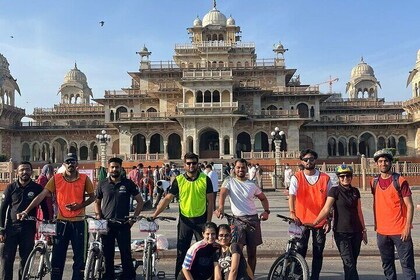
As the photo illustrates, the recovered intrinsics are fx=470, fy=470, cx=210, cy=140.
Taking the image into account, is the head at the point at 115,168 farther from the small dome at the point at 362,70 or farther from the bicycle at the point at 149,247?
the small dome at the point at 362,70

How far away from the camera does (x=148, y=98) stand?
163 feet

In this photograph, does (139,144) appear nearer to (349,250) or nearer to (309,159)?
(309,159)

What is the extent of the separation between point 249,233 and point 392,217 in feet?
6.60

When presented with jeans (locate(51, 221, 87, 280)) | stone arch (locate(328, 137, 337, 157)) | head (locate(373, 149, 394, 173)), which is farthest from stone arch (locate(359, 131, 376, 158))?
jeans (locate(51, 221, 87, 280))

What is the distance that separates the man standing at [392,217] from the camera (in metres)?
6.29

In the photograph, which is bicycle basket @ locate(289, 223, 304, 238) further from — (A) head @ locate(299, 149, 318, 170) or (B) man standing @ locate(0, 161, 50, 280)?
(B) man standing @ locate(0, 161, 50, 280)

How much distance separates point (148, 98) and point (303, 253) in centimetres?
4384

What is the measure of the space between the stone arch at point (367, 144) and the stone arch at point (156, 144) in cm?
2180

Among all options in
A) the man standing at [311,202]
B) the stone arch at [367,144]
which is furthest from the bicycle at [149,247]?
the stone arch at [367,144]

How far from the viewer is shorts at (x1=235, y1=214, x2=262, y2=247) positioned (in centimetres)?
687

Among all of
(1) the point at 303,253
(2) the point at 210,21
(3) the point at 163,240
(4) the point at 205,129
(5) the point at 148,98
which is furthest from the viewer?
(2) the point at 210,21

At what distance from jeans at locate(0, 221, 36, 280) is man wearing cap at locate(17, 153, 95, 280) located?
0.31 m

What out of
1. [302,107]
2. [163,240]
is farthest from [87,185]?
[302,107]

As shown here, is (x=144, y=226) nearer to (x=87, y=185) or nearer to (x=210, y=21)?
(x=87, y=185)
